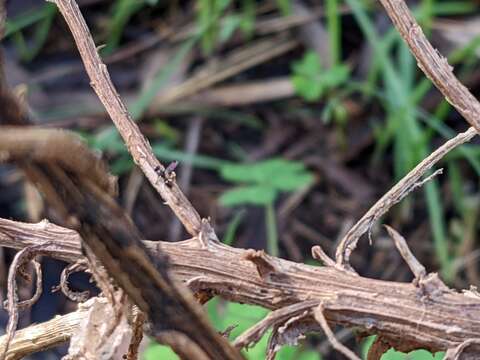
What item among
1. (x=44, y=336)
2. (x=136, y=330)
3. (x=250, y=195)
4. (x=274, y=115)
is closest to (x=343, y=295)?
(x=136, y=330)

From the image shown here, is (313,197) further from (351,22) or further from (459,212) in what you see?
(351,22)

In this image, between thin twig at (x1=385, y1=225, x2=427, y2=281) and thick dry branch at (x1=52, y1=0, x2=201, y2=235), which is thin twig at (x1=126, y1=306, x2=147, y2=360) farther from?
thin twig at (x1=385, y1=225, x2=427, y2=281)

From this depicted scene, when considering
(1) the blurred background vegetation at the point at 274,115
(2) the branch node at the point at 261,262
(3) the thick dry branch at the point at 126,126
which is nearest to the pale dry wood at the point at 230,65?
(1) the blurred background vegetation at the point at 274,115

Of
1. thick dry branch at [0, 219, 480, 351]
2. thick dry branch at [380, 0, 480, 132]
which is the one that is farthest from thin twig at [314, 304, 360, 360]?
thick dry branch at [380, 0, 480, 132]

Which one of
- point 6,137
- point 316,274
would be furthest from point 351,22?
point 6,137

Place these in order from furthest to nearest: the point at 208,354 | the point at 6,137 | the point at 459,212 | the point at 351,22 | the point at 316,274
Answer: the point at 351,22 → the point at 459,212 → the point at 316,274 → the point at 208,354 → the point at 6,137

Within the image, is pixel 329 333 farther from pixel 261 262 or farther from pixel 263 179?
pixel 263 179
